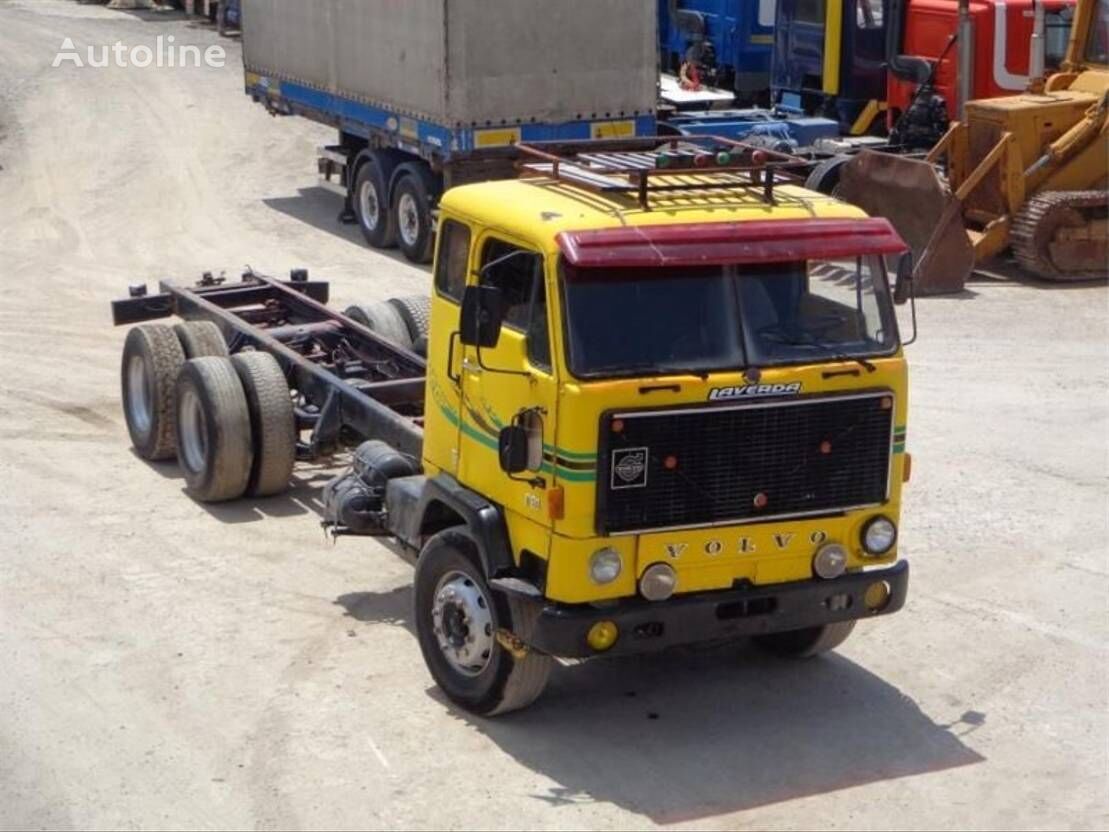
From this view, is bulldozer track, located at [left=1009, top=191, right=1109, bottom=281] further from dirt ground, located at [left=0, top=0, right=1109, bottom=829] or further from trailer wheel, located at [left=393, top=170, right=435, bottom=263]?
trailer wheel, located at [left=393, top=170, right=435, bottom=263]

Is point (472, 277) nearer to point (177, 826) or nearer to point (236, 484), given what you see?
point (177, 826)

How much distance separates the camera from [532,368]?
27.4ft

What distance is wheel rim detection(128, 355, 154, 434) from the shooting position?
1288cm

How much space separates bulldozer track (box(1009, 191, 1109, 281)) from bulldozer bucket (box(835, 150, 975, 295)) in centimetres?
63

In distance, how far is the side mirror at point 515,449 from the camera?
8.32 meters

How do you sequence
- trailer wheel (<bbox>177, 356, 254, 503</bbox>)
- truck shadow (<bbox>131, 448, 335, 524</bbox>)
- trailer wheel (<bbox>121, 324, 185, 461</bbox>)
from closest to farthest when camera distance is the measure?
1. trailer wheel (<bbox>177, 356, 254, 503</bbox>)
2. truck shadow (<bbox>131, 448, 335, 524</bbox>)
3. trailer wheel (<bbox>121, 324, 185, 461</bbox>)

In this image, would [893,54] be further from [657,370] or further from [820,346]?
[657,370]

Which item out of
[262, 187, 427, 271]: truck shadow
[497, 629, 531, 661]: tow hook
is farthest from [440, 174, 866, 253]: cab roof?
[262, 187, 427, 271]: truck shadow

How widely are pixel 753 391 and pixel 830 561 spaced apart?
942 mm

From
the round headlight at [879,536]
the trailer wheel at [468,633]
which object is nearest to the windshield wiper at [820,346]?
the round headlight at [879,536]

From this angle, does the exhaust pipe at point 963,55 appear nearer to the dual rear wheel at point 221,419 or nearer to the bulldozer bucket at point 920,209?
the bulldozer bucket at point 920,209

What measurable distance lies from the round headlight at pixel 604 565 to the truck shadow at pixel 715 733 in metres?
0.91

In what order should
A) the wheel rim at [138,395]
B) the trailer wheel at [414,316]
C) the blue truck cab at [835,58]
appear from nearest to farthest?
the wheel rim at [138,395] < the trailer wheel at [414,316] < the blue truck cab at [835,58]

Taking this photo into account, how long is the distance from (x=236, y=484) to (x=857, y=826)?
528 centimetres
